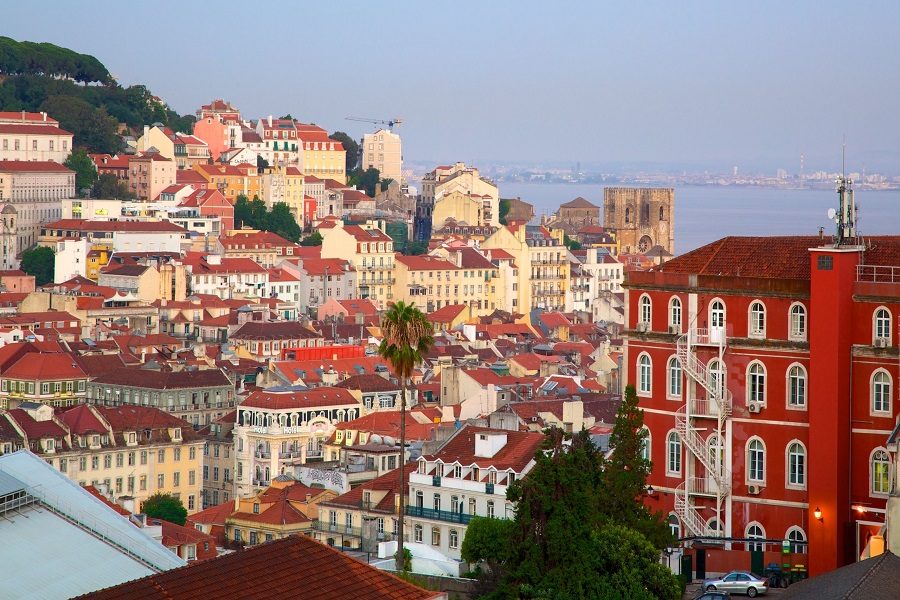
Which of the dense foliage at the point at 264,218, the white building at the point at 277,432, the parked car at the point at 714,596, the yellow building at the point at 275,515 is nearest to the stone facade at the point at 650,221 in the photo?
the dense foliage at the point at 264,218

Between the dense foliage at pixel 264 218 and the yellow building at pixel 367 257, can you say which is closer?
the yellow building at pixel 367 257

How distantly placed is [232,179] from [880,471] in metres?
125

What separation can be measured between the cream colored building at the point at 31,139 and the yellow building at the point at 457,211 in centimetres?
2987

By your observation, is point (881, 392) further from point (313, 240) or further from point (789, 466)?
point (313, 240)

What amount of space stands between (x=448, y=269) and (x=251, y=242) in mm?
12773

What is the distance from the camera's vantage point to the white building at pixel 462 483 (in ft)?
172

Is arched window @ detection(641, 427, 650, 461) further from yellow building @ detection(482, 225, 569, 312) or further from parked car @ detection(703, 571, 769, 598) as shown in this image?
yellow building @ detection(482, 225, 569, 312)

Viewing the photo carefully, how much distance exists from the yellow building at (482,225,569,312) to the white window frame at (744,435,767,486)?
358ft

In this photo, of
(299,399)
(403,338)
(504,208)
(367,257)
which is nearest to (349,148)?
(504,208)

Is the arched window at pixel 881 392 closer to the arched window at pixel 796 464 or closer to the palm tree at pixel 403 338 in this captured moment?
the arched window at pixel 796 464

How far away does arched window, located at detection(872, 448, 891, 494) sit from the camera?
122 feet

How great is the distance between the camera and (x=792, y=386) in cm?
3828

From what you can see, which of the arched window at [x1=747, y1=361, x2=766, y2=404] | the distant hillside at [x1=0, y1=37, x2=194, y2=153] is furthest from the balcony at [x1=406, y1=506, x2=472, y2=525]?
the distant hillside at [x1=0, y1=37, x2=194, y2=153]

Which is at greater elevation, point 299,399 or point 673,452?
point 673,452
